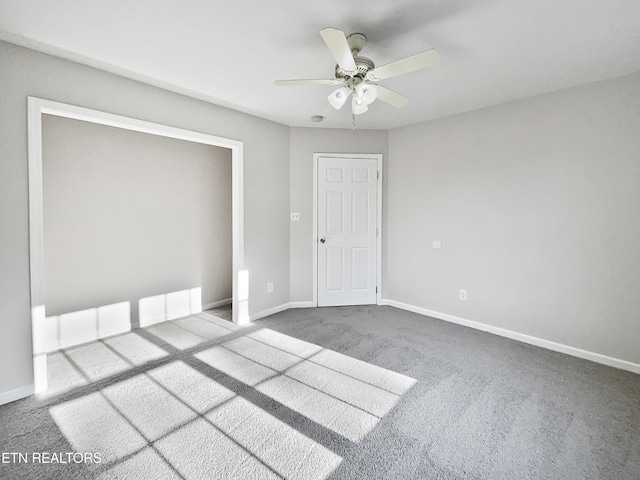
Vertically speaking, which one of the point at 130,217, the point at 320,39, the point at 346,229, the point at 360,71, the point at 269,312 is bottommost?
the point at 269,312

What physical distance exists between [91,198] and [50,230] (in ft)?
1.58

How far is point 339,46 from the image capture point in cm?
177

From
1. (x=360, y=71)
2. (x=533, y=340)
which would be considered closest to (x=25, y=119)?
(x=360, y=71)

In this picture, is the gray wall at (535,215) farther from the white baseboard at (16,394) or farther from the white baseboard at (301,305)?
the white baseboard at (16,394)

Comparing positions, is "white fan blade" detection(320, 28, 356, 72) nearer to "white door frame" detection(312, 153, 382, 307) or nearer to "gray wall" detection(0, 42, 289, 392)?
"gray wall" detection(0, 42, 289, 392)

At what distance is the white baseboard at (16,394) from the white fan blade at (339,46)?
3.13 metres

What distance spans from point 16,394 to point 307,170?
3.62 m

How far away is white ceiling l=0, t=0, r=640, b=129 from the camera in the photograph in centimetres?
185

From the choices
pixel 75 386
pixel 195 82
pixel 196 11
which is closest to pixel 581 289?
pixel 196 11

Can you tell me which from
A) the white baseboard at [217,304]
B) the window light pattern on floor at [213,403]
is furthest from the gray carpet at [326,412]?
the white baseboard at [217,304]

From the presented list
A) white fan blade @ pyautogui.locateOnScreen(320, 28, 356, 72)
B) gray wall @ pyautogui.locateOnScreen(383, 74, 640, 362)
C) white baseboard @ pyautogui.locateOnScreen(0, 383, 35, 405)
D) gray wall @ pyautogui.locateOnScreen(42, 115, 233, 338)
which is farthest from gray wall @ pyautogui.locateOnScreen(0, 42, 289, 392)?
gray wall @ pyautogui.locateOnScreen(383, 74, 640, 362)

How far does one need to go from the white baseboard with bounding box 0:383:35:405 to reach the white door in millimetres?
3068

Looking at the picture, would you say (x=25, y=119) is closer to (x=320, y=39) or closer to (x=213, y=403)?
(x=320, y=39)

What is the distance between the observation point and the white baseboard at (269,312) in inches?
156
